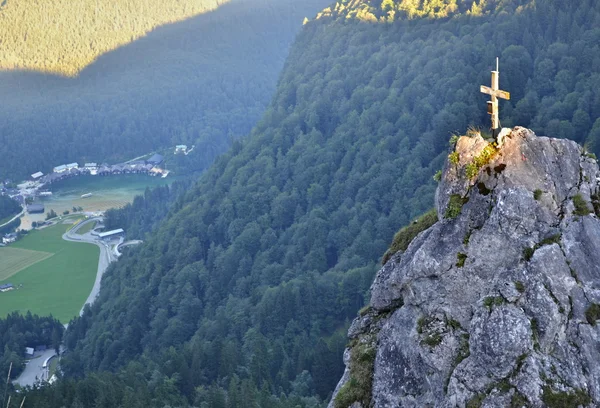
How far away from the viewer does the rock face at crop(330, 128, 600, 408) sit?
26.0 meters

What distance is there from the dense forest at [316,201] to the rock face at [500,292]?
5479 centimetres

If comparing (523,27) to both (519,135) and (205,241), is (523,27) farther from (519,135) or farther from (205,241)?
(519,135)

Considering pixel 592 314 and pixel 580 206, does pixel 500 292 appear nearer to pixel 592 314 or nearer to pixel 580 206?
pixel 592 314

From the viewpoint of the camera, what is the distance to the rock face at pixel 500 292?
26016 mm

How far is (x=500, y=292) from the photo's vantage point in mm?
27109

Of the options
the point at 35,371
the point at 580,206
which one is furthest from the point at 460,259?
the point at 35,371

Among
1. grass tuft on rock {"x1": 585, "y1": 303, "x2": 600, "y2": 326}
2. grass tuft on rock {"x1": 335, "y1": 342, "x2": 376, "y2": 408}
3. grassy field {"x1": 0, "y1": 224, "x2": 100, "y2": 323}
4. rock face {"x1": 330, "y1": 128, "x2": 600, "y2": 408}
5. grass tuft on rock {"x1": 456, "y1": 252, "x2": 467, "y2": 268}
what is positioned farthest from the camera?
grassy field {"x1": 0, "y1": 224, "x2": 100, "y2": 323}

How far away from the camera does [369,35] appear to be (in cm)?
16225

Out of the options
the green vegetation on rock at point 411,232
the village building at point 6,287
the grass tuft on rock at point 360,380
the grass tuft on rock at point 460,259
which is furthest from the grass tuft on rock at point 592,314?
the village building at point 6,287

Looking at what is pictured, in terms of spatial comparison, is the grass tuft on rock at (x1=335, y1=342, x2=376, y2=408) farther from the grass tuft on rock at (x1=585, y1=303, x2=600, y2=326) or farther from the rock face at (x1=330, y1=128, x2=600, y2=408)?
the grass tuft on rock at (x1=585, y1=303, x2=600, y2=326)

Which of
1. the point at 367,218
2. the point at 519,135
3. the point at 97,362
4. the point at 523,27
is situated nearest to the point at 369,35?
the point at 523,27

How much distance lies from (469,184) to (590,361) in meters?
6.86

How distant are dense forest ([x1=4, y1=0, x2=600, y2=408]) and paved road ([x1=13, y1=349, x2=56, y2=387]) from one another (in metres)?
5.19

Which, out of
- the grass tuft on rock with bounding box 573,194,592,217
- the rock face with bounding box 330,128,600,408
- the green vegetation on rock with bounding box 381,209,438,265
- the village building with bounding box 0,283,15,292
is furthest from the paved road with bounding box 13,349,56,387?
the grass tuft on rock with bounding box 573,194,592,217
